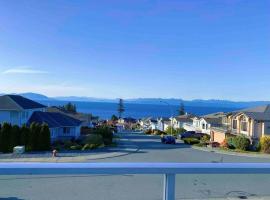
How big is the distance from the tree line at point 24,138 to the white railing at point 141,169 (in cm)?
4197

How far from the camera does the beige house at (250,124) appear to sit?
179 ft

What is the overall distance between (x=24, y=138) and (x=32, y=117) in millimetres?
12803

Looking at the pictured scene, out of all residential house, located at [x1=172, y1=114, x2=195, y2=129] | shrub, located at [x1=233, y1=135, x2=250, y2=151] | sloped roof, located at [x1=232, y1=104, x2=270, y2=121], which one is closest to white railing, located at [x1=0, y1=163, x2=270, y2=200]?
shrub, located at [x1=233, y1=135, x2=250, y2=151]

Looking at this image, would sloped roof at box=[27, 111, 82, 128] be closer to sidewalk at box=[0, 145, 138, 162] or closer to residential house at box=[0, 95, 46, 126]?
residential house at box=[0, 95, 46, 126]

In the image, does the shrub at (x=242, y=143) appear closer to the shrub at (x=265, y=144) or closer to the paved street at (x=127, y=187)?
the shrub at (x=265, y=144)

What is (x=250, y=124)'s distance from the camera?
2202 inches

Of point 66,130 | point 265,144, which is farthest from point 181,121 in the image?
point 265,144

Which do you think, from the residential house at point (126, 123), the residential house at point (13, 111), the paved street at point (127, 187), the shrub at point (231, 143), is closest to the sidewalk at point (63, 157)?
the residential house at point (13, 111)

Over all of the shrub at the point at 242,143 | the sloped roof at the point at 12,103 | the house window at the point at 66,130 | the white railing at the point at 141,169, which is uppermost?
the sloped roof at the point at 12,103

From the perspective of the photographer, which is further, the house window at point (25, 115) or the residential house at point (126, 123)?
the residential house at point (126, 123)

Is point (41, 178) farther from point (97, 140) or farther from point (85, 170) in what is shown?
point (97, 140)

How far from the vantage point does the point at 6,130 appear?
43.8 metres

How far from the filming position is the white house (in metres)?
54.1

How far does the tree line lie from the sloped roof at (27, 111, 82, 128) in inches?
335
